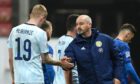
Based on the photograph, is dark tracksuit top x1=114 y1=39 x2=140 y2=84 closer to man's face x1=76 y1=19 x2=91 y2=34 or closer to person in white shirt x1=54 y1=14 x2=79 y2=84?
person in white shirt x1=54 y1=14 x2=79 y2=84

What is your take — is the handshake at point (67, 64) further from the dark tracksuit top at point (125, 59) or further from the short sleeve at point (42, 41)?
the dark tracksuit top at point (125, 59)

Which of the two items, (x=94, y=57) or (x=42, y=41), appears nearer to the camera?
(x=94, y=57)

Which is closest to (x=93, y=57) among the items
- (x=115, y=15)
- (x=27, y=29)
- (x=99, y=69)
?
(x=99, y=69)

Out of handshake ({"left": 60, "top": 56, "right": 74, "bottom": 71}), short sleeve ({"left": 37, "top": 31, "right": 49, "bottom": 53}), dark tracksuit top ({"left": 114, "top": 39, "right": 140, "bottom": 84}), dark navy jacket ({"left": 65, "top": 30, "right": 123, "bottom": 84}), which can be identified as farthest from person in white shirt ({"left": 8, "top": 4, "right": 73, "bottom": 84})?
dark tracksuit top ({"left": 114, "top": 39, "right": 140, "bottom": 84})

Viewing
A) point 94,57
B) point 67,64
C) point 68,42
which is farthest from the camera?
point 68,42

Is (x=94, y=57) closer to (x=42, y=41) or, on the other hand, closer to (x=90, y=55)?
(x=90, y=55)

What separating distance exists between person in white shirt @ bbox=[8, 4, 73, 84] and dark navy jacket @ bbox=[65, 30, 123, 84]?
1.61ft

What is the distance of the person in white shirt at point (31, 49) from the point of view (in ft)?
44.1

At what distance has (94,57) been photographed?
42.6 feet

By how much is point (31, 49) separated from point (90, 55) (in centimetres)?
99

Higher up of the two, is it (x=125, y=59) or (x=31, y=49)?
(x=31, y=49)

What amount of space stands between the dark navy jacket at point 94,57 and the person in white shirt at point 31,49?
0.49m

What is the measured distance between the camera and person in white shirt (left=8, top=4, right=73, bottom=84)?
13.5 meters

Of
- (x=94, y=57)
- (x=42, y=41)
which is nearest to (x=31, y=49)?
(x=42, y=41)
